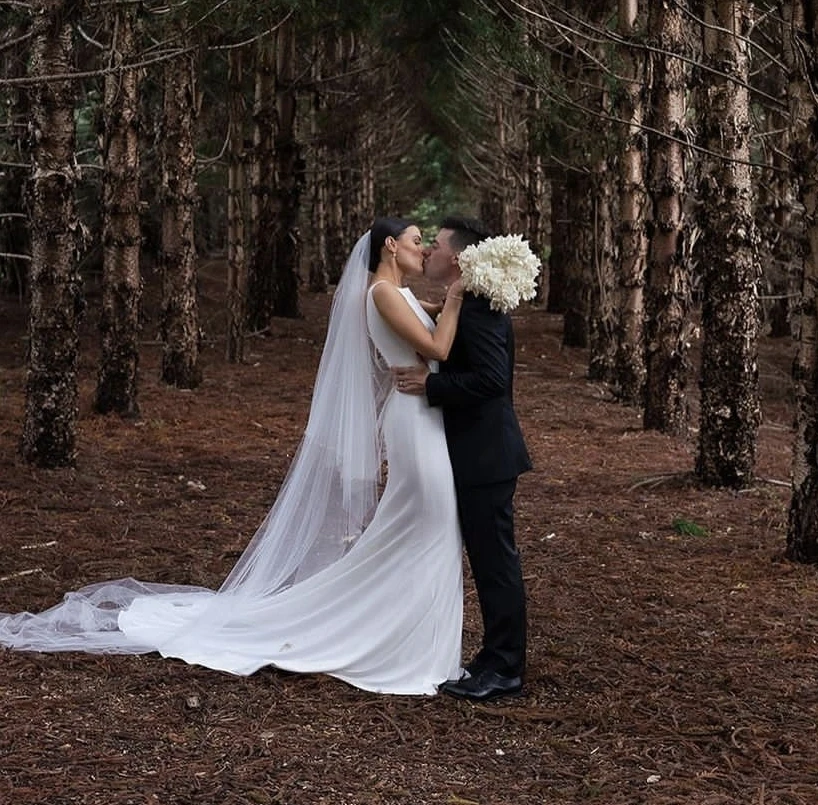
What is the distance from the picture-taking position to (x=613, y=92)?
13.2m

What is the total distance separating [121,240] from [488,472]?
26.1 ft

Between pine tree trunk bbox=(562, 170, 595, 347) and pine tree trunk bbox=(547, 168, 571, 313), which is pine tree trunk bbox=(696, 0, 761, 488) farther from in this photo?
pine tree trunk bbox=(547, 168, 571, 313)

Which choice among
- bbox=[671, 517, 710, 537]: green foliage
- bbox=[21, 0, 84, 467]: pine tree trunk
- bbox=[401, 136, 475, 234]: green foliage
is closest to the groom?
bbox=[671, 517, 710, 537]: green foliage

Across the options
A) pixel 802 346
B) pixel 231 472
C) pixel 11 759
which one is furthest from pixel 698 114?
pixel 11 759

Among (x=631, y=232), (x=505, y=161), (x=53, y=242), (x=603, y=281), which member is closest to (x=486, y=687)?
(x=53, y=242)

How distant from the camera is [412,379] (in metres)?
5.68

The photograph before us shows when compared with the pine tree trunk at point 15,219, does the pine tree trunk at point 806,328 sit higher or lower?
lower

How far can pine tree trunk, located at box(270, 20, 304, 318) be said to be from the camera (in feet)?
72.7

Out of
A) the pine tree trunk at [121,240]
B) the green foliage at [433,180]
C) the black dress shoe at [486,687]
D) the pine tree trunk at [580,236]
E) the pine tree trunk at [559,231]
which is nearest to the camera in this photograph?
the black dress shoe at [486,687]

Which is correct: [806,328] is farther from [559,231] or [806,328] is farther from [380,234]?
[559,231]

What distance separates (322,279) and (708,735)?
28.0 meters

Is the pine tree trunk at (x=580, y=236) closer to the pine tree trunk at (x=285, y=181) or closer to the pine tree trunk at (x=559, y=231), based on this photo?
the pine tree trunk at (x=559, y=231)

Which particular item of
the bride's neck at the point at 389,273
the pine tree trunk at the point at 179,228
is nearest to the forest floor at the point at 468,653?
the bride's neck at the point at 389,273

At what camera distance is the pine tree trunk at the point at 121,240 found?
1228 centimetres
